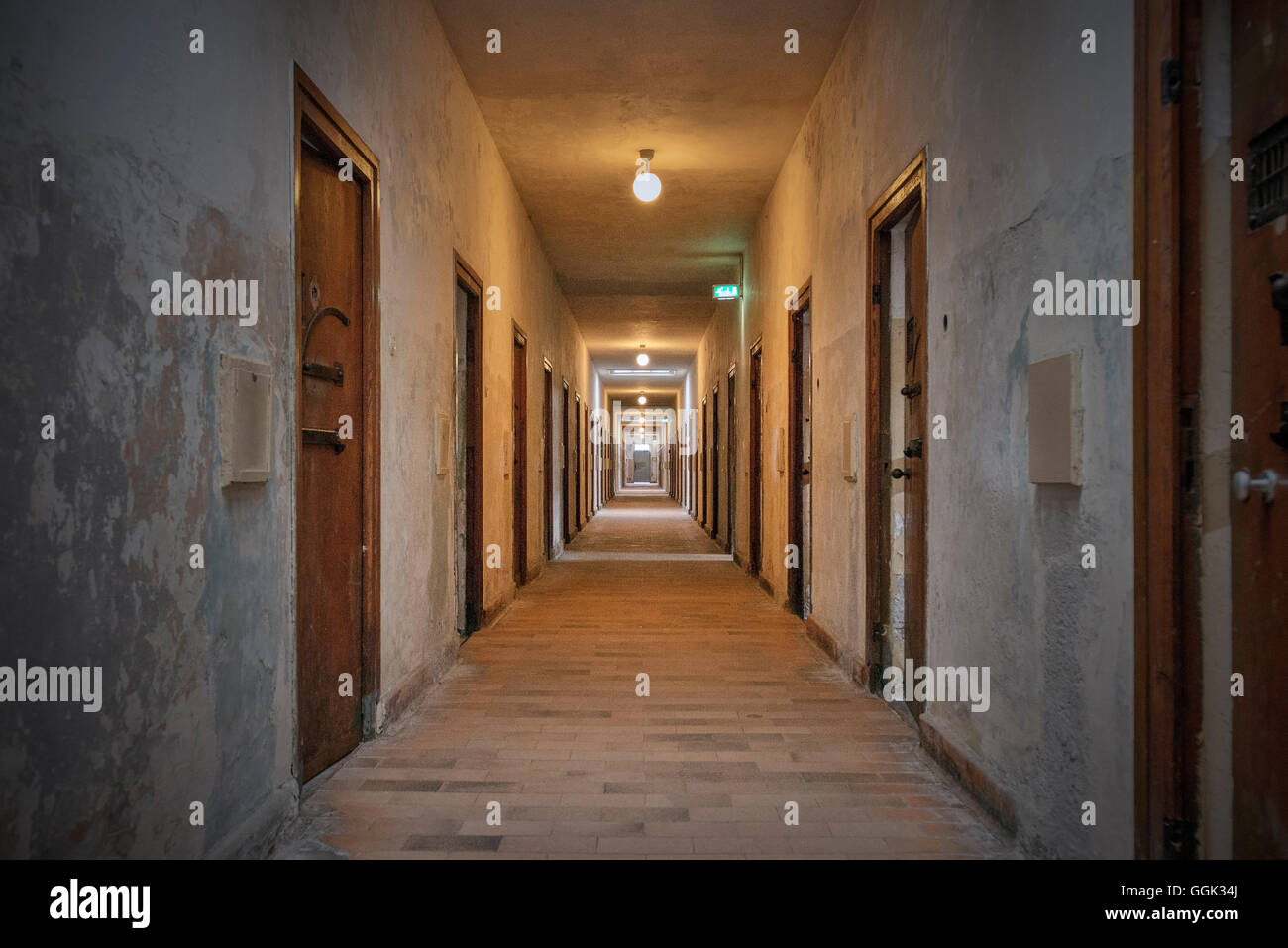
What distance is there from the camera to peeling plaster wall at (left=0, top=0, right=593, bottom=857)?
4.82 feet

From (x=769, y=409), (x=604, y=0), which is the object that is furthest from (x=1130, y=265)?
(x=769, y=409)

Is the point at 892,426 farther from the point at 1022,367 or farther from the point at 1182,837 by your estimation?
the point at 1182,837

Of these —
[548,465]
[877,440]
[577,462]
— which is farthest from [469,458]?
[577,462]

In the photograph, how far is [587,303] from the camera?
12195mm

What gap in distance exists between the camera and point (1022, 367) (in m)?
2.46

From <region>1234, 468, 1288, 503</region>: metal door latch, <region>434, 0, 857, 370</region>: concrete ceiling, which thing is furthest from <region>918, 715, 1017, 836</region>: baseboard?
<region>434, 0, 857, 370</region>: concrete ceiling

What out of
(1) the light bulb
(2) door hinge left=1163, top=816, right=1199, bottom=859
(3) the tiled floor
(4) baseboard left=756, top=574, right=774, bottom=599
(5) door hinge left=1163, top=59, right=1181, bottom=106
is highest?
(1) the light bulb

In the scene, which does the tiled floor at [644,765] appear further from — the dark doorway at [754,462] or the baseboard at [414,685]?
the dark doorway at [754,462]

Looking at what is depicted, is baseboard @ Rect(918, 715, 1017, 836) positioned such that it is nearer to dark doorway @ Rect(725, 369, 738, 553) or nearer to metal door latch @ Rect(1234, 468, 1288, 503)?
metal door latch @ Rect(1234, 468, 1288, 503)

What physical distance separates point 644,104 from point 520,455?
336cm

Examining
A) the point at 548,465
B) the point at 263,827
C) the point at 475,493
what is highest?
the point at 548,465

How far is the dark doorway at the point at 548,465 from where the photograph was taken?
9461mm

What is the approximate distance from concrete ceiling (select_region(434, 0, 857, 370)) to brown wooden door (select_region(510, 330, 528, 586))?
141cm
